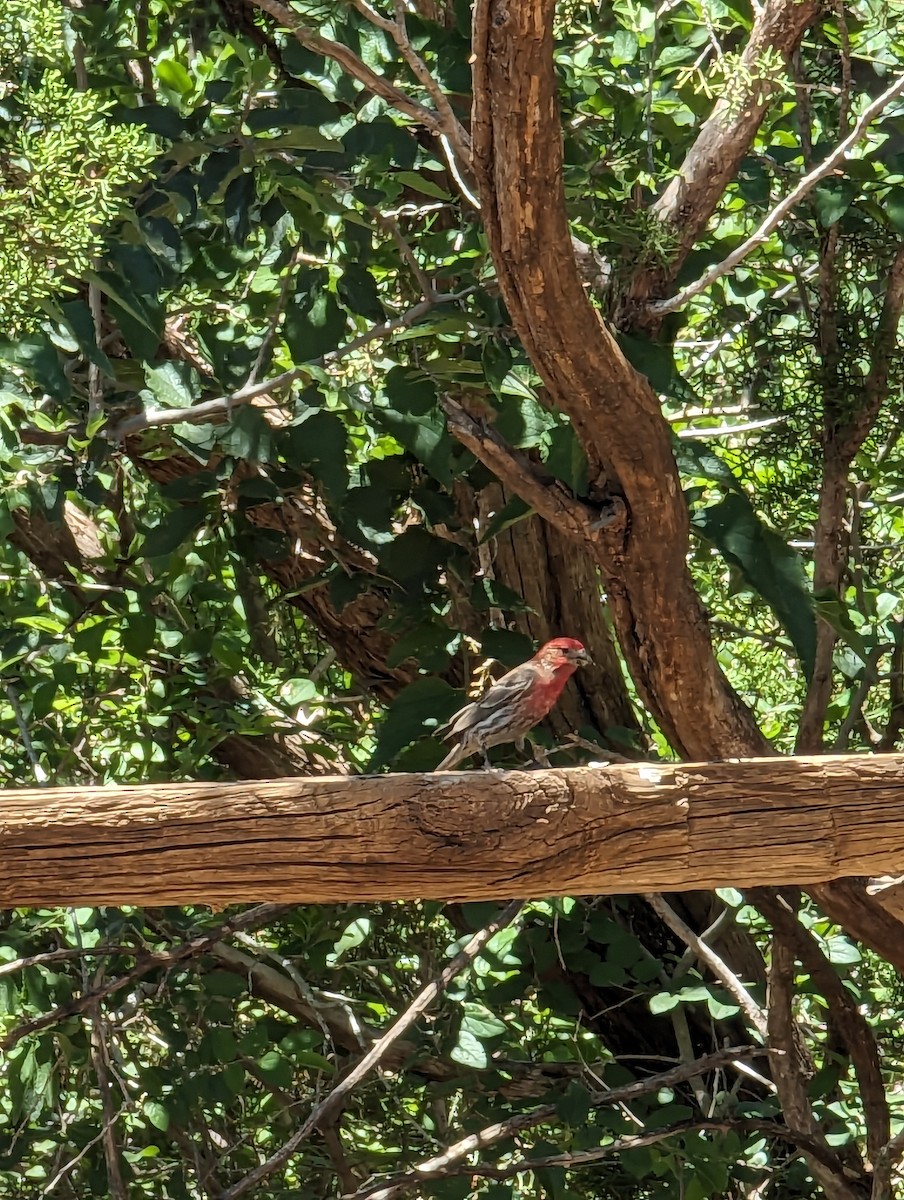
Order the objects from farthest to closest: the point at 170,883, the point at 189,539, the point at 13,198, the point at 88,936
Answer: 1. the point at 88,936
2. the point at 189,539
3. the point at 170,883
4. the point at 13,198

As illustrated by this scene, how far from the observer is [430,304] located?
295 cm

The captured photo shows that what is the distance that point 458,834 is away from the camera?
2057 mm

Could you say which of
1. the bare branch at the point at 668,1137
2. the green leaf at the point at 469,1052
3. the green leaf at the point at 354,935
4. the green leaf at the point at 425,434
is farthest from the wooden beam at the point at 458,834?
the green leaf at the point at 354,935

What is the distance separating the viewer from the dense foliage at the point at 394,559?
2822mm

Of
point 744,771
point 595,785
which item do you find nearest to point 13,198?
point 595,785

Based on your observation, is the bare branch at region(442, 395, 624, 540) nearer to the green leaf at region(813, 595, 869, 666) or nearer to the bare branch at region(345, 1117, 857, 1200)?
the green leaf at region(813, 595, 869, 666)

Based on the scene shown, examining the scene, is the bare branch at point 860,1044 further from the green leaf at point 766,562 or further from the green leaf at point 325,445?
the green leaf at point 325,445

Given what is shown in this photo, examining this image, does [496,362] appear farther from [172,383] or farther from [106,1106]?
[106,1106]

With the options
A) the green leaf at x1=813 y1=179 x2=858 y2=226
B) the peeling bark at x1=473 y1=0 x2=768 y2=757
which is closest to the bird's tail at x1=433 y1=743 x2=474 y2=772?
the peeling bark at x1=473 y1=0 x2=768 y2=757

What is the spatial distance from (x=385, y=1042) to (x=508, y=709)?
2.54 ft

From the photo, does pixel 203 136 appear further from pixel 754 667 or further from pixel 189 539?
pixel 754 667

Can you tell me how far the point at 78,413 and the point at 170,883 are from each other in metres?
1.68

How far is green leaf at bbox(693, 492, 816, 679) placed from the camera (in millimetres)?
2688

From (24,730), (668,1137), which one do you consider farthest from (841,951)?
(24,730)
